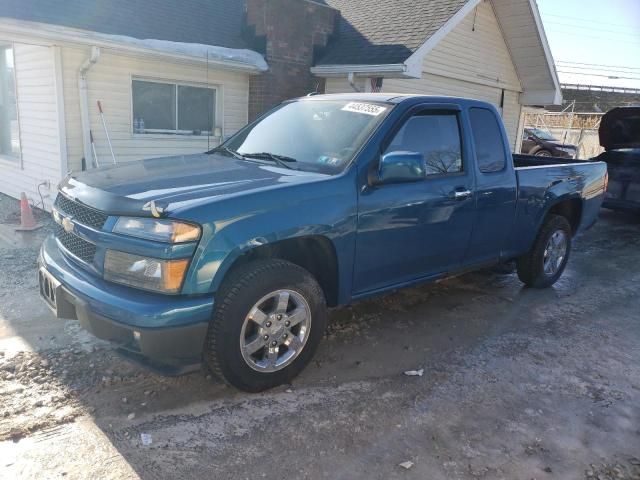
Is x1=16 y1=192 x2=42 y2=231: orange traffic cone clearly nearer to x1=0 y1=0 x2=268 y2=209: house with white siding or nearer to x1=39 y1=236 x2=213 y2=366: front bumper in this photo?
x1=0 y1=0 x2=268 y2=209: house with white siding

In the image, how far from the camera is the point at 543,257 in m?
5.59

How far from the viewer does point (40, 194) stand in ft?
27.8

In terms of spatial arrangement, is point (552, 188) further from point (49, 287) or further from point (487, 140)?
point (49, 287)

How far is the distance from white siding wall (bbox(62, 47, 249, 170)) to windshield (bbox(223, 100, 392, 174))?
4.51 m

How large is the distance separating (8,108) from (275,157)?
779 cm

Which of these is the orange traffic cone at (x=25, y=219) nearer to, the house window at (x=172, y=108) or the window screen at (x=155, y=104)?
the house window at (x=172, y=108)

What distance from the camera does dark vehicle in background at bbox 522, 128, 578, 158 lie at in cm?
1934

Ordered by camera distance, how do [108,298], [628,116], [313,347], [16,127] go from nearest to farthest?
[108,298]
[313,347]
[16,127]
[628,116]

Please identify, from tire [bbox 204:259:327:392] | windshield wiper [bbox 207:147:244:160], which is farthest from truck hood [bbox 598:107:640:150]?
tire [bbox 204:259:327:392]

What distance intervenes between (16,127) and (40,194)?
1.65 meters

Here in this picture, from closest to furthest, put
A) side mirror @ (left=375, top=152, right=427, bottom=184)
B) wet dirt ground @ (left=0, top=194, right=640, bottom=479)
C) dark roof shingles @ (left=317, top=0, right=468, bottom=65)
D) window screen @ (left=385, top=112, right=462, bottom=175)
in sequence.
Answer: wet dirt ground @ (left=0, top=194, right=640, bottom=479)
side mirror @ (left=375, top=152, right=427, bottom=184)
window screen @ (left=385, top=112, right=462, bottom=175)
dark roof shingles @ (left=317, top=0, right=468, bottom=65)

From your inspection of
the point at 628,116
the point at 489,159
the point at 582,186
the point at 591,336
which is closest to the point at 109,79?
the point at 489,159

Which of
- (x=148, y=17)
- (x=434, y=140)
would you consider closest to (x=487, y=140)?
(x=434, y=140)

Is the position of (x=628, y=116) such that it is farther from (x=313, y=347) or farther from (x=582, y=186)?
(x=313, y=347)
